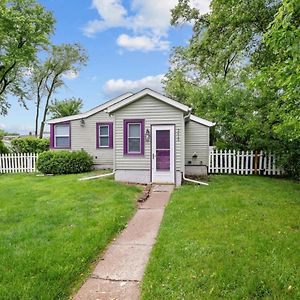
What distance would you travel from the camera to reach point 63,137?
17328 mm

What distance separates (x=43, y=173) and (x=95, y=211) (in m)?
8.93

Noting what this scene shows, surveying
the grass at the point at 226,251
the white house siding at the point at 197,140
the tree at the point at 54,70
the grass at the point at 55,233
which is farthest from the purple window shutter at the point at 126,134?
the tree at the point at 54,70

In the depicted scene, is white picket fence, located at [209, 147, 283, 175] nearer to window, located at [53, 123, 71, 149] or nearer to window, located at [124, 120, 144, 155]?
window, located at [124, 120, 144, 155]

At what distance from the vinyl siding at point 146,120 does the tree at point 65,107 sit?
2244 centimetres

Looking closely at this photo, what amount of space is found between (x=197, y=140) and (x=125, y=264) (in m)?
11.0

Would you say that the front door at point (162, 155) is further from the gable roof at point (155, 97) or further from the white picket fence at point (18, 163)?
the white picket fence at point (18, 163)

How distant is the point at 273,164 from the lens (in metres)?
14.6

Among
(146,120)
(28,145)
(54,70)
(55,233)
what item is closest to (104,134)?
(146,120)

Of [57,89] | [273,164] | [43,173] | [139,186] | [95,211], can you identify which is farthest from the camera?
[57,89]

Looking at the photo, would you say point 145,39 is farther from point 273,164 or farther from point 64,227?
point 64,227

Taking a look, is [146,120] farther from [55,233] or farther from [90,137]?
[55,233]

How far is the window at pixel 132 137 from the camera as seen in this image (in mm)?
12094

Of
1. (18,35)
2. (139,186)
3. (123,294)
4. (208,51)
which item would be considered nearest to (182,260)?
(123,294)

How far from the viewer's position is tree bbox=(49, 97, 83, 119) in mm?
33656
